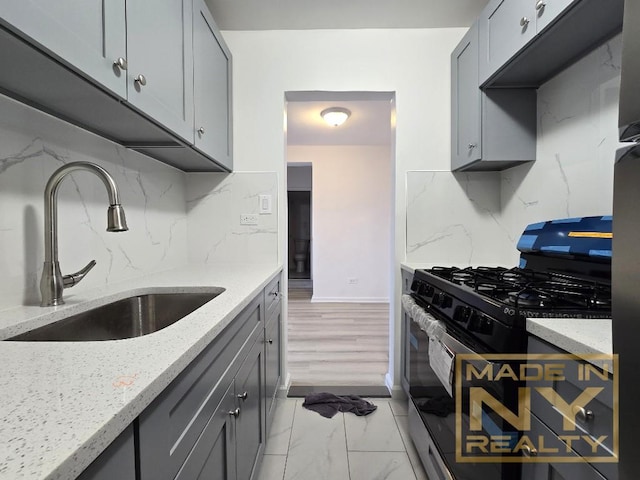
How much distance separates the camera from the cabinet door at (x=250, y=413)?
104 centimetres

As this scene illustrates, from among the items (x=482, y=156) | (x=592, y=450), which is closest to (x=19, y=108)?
(x=592, y=450)

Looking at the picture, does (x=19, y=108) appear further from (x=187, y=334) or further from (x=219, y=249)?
(x=219, y=249)

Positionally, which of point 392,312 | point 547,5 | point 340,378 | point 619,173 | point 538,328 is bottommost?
point 340,378

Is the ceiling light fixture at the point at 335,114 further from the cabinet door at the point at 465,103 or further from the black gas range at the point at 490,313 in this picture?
the black gas range at the point at 490,313

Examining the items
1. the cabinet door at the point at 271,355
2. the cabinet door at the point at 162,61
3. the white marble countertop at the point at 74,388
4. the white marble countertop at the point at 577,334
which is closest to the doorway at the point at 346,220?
the cabinet door at the point at 271,355

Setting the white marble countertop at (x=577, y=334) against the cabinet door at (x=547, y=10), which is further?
the cabinet door at (x=547, y=10)

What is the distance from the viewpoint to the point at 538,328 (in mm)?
774

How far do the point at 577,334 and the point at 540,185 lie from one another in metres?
1.34

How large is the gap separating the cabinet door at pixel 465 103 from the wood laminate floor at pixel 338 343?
1.68m

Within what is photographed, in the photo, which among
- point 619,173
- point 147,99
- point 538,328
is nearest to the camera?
point 619,173

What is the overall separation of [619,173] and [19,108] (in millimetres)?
1460

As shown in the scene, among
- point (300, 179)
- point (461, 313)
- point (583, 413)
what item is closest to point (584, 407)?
point (583, 413)

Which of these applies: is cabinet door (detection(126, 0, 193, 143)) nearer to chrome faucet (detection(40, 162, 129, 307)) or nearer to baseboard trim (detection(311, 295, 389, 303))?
chrome faucet (detection(40, 162, 129, 307))

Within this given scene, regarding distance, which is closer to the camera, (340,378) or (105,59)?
(105,59)
